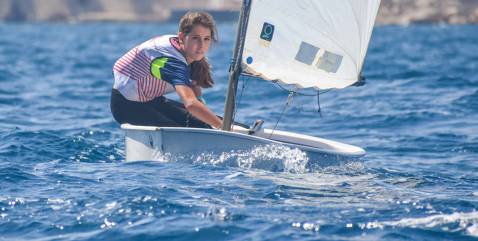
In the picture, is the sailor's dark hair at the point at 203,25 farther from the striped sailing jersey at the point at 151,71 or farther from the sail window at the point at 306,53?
the sail window at the point at 306,53

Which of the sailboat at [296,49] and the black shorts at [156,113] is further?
the black shorts at [156,113]

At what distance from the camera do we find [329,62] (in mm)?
9398

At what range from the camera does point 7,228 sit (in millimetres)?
6984

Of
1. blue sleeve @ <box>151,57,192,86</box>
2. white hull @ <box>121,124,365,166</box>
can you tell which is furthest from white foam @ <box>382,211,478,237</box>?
blue sleeve @ <box>151,57,192,86</box>

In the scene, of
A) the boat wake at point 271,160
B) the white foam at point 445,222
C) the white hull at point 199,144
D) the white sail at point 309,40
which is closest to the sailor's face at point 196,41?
the white sail at point 309,40

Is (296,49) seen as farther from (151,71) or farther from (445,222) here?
(445,222)

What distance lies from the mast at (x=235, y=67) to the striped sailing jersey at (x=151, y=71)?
370mm

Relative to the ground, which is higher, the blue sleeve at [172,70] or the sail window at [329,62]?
the sail window at [329,62]

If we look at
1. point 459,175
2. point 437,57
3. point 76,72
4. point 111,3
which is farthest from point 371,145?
point 111,3

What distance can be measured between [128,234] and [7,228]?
86 cm

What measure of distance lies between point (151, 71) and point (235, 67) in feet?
2.36

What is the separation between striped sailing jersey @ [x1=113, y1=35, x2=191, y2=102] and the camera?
9.01 meters

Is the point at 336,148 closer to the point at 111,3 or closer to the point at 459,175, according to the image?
the point at 459,175

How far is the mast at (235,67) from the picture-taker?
29.9 feet
